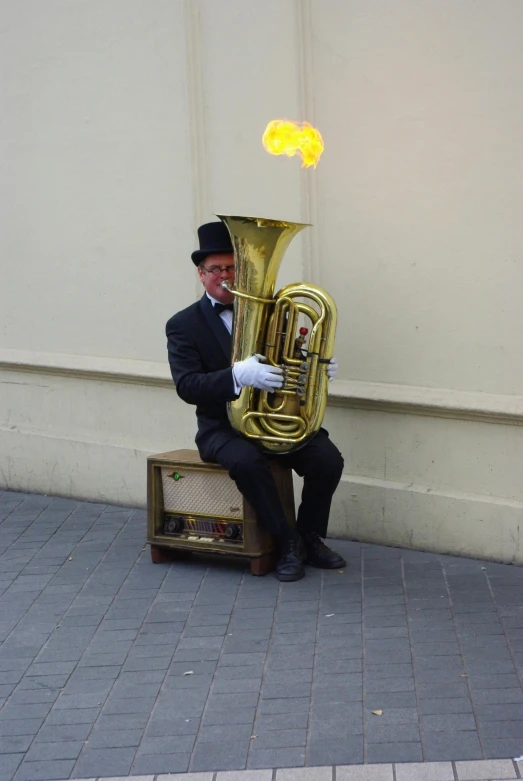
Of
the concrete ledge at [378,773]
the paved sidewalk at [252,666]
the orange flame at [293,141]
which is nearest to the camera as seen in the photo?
the concrete ledge at [378,773]

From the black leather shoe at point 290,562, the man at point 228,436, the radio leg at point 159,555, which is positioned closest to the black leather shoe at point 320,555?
the man at point 228,436

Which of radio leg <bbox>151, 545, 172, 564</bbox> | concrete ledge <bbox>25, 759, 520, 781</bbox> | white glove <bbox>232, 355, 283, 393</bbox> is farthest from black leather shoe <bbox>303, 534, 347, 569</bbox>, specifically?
concrete ledge <bbox>25, 759, 520, 781</bbox>

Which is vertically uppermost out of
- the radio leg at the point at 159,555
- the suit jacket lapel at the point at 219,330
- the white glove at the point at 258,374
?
the suit jacket lapel at the point at 219,330

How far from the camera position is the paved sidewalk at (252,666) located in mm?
3994

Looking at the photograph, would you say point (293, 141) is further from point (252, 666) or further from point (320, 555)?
point (252, 666)

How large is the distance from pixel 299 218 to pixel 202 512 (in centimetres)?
167

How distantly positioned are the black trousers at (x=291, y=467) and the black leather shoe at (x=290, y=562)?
7cm

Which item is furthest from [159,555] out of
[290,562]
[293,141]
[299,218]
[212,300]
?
[293,141]

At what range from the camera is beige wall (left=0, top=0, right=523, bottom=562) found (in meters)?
5.67

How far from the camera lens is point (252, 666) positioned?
4.74m

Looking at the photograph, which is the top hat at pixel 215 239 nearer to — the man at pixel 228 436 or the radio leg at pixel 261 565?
the man at pixel 228 436

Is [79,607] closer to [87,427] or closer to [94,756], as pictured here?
[94,756]

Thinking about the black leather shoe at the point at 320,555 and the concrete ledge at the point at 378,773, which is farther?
the black leather shoe at the point at 320,555

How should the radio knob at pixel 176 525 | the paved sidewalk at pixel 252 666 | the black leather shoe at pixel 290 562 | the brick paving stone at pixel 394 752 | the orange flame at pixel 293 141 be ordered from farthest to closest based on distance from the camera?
the radio knob at pixel 176 525 → the black leather shoe at pixel 290 562 → the orange flame at pixel 293 141 → the paved sidewalk at pixel 252 666 → the brick paving stone at pixel 394 752
